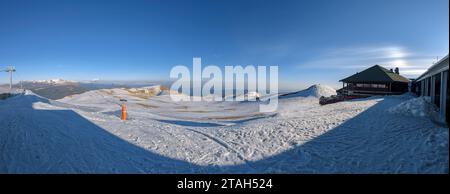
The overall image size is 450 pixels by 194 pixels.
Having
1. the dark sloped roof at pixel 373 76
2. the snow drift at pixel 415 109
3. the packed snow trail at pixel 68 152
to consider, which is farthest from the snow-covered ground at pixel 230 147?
the dark sloped roof at pixel 373 76

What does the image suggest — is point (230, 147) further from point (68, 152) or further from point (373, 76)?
point (373, 76)

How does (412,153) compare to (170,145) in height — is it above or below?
above

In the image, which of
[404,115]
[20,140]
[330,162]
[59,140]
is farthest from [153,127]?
[404,115]

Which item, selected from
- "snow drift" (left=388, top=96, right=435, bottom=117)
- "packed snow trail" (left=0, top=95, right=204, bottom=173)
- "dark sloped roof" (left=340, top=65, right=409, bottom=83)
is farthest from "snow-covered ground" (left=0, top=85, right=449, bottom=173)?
"dark sloped roof" (left=340, top=65, right=409, bottom=83)

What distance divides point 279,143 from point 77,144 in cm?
746

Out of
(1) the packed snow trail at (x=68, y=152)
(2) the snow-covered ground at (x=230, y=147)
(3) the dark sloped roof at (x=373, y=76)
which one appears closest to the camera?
(2) the snow-covered ground at (x=230, y=147)

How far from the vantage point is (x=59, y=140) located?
26.2 ft

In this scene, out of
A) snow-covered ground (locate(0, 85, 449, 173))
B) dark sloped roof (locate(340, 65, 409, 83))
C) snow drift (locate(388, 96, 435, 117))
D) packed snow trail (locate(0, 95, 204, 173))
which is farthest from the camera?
dark sloped roof (locate(340, 65, 409, 83))

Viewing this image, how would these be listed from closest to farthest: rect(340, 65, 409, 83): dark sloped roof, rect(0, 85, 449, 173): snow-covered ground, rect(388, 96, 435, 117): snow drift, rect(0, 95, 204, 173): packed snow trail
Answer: rect(0, 85, 449, 173): snow-covered ground < rect(0, 95, 204, 173): packed snow trail < rect(388, 96, 435, 117): snow drift < rect(340, 65, 409, 83): dark sloped roof

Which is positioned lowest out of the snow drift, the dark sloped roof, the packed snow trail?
the packed snow trail

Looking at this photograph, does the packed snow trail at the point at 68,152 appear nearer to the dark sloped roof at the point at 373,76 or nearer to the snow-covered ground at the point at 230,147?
the snow-covered ground at the point at 230,147

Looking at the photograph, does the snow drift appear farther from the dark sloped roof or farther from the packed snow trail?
the dark sloped roof

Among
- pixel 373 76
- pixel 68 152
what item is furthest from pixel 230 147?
pixel 373 76
